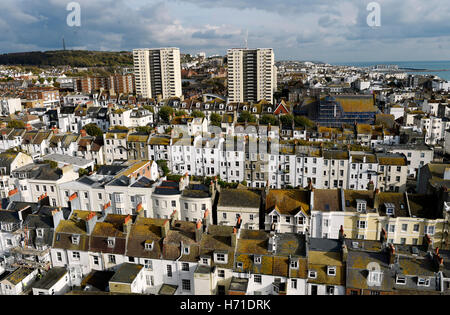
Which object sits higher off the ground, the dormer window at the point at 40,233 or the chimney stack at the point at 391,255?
the dormer window at the point at 40,233

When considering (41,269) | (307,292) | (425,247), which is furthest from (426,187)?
(41,269)

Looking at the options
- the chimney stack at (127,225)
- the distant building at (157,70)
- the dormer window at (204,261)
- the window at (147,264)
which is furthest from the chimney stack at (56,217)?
the distant building at (157,70)

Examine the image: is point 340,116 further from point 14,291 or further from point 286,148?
point 14,291

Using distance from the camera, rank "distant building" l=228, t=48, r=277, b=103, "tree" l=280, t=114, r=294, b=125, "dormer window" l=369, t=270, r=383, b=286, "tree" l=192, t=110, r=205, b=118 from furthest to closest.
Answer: "distant building" l=228, t=48, r=277, b=103, "tree" l=192, t=110, r=205, b=118, "tree" l=280, t=114, r=294, b=125, "dormer window" l=369, t=270, r=383, b=286

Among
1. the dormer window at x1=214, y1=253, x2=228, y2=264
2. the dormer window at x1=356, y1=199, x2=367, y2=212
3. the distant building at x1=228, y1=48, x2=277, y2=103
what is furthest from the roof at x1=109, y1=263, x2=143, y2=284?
the distant building at x1=228, y1=48, x2=277, y2=103

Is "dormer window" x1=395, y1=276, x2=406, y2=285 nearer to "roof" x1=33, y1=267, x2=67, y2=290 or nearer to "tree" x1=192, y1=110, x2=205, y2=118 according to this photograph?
"roof" x1=33, y1=267, x2=67, y2=290

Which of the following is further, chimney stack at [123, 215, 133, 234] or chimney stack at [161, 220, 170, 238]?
chimney stack at [123, 215, 133, 234]

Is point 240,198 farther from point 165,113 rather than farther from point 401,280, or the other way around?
point 165,113

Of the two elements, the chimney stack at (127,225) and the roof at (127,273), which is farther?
the chimney stack at (127,225)

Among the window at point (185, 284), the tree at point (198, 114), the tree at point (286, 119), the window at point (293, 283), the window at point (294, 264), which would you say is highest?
the tree at point (198, 114)

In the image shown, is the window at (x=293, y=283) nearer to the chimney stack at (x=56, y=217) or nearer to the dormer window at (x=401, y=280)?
the dormer window at (x=401, y=280)
